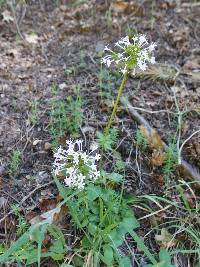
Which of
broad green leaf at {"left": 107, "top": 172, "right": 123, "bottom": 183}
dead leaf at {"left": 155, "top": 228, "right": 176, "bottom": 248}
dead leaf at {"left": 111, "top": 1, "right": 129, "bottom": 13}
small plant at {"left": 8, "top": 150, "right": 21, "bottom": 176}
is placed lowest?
dead leaf at {"left": 155, "top": 228, "right": 176, "bottom": 248}

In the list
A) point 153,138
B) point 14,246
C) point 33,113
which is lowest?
point 14,246

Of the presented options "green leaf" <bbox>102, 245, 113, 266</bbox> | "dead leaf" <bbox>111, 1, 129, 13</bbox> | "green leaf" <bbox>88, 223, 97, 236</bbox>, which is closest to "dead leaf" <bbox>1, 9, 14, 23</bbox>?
"dead leaf" <bbox>111, 1, 129, 13</bbox>

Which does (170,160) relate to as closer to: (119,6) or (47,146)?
(47,146)

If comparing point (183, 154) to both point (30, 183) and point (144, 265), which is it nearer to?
point (144, 265)

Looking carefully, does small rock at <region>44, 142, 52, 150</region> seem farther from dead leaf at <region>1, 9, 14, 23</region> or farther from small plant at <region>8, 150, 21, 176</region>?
dead leaf at <region>1, 9, 14, 23</region>

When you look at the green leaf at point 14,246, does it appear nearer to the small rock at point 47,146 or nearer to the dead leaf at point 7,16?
the small rock at point 47,146

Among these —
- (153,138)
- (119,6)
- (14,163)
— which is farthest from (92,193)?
(119,6)

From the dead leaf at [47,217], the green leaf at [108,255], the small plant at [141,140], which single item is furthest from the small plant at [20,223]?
the small plant at [141,140]
